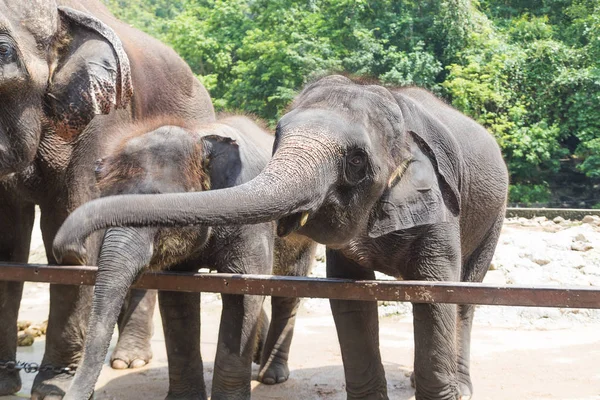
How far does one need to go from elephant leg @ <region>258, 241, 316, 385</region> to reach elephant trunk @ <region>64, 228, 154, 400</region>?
1537mm

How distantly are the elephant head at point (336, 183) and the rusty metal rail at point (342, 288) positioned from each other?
202 mm

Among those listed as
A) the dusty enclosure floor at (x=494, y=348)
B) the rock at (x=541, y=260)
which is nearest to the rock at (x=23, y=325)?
the dusty enclosure floor at (x=494, y=348)

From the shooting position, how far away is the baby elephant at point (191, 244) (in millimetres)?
3567

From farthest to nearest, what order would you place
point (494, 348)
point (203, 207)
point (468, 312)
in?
point (494, 348)
point (468, 312)
point (203, 207)

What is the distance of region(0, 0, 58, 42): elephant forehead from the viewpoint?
11.1ft

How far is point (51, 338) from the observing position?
14.7 feet

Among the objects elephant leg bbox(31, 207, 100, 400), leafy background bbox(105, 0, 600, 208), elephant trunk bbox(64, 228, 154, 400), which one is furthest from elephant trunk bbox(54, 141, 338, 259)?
leafy background bbox(105, 0, 600, 208)

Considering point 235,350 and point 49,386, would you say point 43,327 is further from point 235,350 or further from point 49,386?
point 235,350

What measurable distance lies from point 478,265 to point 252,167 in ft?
4.40

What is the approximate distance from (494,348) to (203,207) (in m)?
4.00

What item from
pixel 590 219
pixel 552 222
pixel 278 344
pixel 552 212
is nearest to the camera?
pixel 278 344

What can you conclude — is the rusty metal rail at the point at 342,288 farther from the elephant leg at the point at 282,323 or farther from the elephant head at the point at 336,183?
the elephant leg at the point at 282,323

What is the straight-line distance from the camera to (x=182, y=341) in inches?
164

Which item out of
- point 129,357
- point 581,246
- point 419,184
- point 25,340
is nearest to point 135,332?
point 129,357
